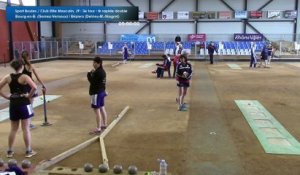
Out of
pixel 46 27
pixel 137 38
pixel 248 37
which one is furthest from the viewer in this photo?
pixel 46 27

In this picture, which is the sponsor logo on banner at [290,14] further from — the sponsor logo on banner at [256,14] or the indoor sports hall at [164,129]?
the indoor sports hall at [164,129]

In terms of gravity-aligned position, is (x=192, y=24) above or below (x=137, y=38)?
above

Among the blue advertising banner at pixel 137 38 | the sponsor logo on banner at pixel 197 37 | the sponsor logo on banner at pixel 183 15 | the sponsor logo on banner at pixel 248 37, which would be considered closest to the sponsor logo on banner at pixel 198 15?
the sponsor logo on banner at pixel 183 15

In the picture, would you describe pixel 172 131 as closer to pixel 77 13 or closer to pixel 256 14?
pixel 77 13

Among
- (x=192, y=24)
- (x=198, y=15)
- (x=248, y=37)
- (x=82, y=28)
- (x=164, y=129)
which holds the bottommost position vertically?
(x=164, y=129)

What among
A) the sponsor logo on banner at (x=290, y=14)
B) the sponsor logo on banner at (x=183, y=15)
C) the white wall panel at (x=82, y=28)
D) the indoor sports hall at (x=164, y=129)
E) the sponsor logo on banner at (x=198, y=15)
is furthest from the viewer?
the white wall panel at (x=82, y=28)

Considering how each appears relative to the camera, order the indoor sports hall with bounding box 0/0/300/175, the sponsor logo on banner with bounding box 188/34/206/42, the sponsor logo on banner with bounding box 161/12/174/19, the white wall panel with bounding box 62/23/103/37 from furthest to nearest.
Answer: the white wall panel with bounding box 62/23/103/37 < the sponsor logo on banner with bounding box 161/12/174/19 < the sponsor logo on banner with bounding box 188/34/206/42 < the indoor sports hall with bounding box 0/0/300/175

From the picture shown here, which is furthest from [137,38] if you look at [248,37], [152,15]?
[248,37]

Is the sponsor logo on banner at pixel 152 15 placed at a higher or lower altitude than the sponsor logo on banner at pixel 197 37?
higher

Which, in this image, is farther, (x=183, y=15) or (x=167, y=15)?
(x=167, y=15)

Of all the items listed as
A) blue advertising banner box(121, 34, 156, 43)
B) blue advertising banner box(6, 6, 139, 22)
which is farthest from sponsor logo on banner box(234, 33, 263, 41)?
blue advertising banner box(6, 6, 139, 22)

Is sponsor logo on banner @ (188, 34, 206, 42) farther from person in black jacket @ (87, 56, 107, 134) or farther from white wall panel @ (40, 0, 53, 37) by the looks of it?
person in black jacket @ (87, 56, 107, 134)

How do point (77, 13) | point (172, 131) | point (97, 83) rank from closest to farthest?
point (97, 83) → point (172, 131) → point (77, 13)

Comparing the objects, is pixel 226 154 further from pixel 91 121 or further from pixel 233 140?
pixel 91 121
